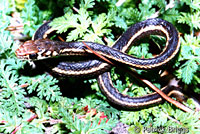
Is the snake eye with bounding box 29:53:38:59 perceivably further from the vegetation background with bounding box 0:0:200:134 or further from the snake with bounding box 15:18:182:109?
the vegetation background with bounding box 0:0:200:134

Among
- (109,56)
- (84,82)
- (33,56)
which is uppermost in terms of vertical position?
(109,56)

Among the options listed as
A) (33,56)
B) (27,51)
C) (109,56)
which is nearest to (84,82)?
(109,56)

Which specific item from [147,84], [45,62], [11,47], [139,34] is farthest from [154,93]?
[11,47]

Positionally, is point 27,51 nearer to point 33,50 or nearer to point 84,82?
point 33,50

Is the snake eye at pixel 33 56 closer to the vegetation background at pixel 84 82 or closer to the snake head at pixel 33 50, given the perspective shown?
the snake head at pixel 33 50

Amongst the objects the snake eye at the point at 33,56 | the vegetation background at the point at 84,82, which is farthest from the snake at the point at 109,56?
the vegetation background at the point at 84,82

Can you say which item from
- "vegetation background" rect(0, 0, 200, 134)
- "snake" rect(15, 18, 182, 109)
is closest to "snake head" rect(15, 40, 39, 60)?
"snake" rect(15, 18, 182, 109)
